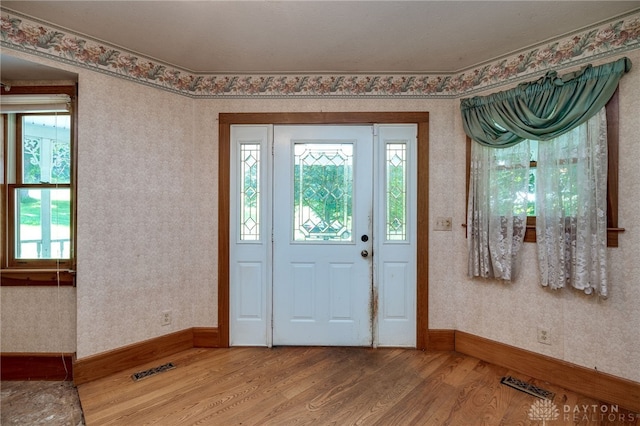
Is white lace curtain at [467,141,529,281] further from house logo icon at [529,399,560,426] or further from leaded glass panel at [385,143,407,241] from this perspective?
house logo icon at [529,399,560,426]

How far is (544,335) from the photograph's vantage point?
85.1 inches

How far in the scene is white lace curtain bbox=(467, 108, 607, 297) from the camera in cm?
189

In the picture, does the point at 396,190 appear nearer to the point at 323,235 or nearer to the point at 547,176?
the point at 323,235

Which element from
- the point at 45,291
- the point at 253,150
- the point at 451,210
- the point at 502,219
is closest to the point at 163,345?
the point at 45,291

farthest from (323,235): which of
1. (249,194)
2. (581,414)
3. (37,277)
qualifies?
(37,277)

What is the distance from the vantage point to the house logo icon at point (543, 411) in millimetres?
1768

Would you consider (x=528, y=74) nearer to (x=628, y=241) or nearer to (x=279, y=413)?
(x=628, y=241)

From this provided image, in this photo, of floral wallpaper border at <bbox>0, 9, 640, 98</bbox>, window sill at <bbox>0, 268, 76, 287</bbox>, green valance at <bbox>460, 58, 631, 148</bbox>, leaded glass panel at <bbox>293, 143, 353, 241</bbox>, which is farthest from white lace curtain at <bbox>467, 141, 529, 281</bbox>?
window sill at <bbox>0, 268, 76, 287</bbox>

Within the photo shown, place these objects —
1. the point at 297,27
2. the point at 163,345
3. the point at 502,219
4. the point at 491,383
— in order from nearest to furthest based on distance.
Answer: the point at 297,27, the point at 491,383, the point at 502,219, the point at 163,345

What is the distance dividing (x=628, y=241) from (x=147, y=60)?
12.1ft

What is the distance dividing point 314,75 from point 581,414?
3078mm

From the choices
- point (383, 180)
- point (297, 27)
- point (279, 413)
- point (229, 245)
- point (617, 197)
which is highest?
point (297, 27)

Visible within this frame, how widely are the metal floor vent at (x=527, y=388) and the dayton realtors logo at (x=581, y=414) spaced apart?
90 mm

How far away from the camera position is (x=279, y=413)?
1785 mm
